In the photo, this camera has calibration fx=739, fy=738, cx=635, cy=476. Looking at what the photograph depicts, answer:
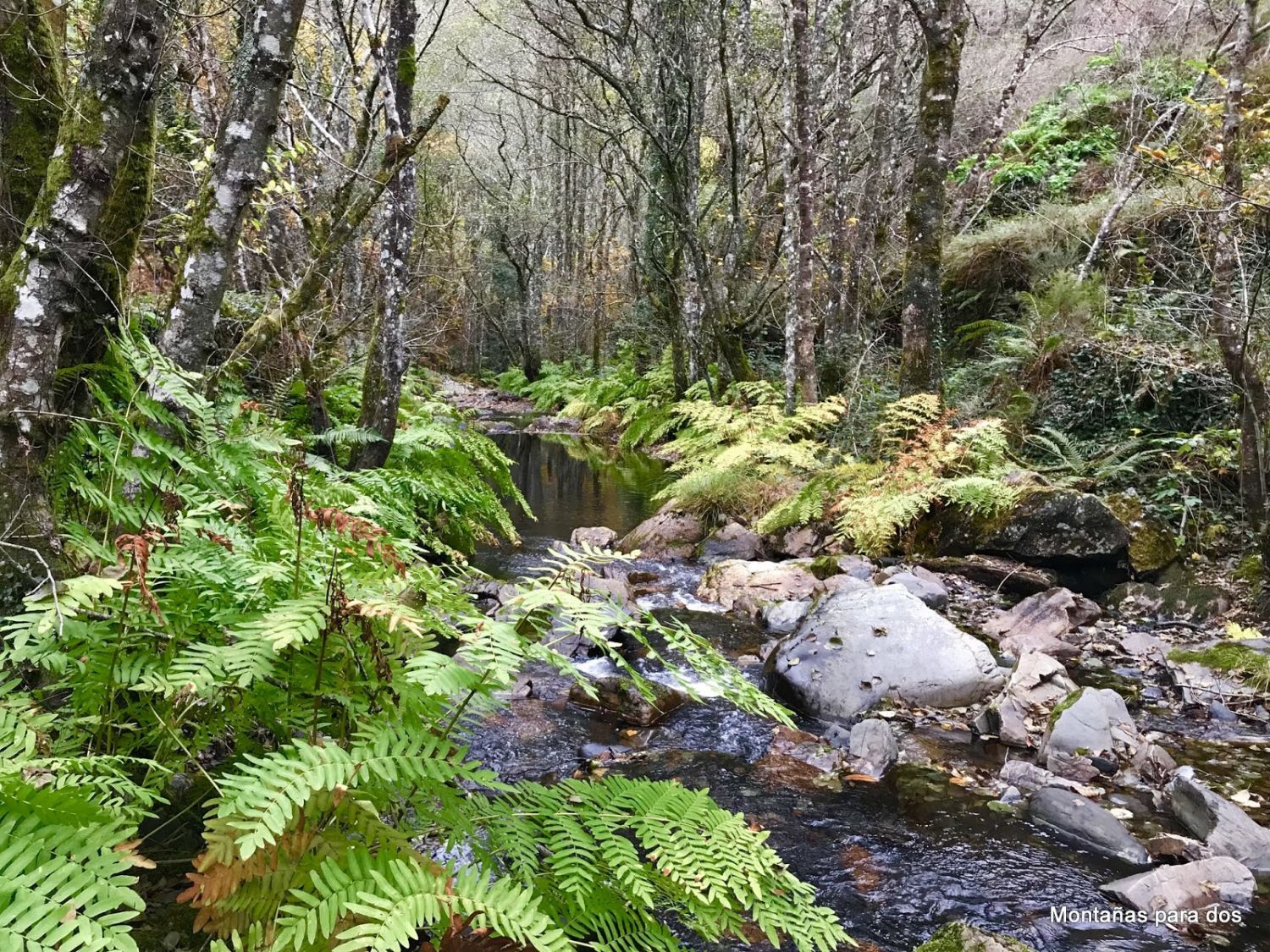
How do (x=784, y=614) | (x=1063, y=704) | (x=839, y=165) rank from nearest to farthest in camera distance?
(x=1063, y=704)
(x=784, y=614)
(x=839, y=165)

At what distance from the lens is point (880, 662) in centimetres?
548

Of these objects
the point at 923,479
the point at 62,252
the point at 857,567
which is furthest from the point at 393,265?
the point at 923,479

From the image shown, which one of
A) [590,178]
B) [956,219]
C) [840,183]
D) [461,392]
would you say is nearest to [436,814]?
[840,183]

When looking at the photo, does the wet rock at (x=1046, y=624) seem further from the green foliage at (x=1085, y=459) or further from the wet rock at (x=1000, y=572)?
the green foliage at (x=1085, y=459)

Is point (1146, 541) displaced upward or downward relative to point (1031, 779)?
upward

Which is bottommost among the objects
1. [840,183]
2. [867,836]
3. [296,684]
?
[867,836]

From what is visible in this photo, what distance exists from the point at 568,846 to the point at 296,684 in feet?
2.71

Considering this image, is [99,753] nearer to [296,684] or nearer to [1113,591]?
[296,684]

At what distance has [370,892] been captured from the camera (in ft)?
4.83

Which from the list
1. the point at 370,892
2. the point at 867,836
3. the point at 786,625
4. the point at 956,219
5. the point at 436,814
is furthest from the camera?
the point at 956,219

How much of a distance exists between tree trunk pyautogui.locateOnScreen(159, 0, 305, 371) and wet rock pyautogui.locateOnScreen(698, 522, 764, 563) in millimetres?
6807

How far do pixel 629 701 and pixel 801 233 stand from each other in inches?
321

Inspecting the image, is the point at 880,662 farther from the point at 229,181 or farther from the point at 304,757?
the point at 229,181

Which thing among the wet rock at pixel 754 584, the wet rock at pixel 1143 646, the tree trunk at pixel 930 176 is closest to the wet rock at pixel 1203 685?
the wet rock at pixel 1143 646
